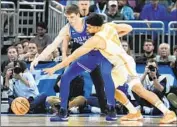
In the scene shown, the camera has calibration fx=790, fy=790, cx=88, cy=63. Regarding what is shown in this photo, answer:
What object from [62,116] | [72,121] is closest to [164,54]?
[72,121]

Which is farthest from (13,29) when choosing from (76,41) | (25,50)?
(76,41)

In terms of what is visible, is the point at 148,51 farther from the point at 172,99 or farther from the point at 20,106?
the point at 20,106

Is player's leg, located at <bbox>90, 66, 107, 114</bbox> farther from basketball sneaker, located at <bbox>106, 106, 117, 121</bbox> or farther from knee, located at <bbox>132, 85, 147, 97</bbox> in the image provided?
knee, located at <bbox>132, 85, 147, 97</bbox>

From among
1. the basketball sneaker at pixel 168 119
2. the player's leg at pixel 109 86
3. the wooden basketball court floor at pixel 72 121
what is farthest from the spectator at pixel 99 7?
the basketball sneaker at pixel 168 119

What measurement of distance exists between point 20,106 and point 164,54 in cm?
374

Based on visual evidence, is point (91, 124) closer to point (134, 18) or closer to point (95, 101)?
point (95, 101)

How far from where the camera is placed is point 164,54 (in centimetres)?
1744

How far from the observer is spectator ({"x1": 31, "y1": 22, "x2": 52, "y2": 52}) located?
18881mm

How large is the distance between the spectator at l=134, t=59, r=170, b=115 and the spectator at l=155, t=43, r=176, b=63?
3.87ft

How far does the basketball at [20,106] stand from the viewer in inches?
602

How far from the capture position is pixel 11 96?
53.9ft

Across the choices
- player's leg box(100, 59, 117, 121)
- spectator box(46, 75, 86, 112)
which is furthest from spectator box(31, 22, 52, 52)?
player's leg box(100, 59, 117, 121)

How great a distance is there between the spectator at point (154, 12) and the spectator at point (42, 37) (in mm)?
2561

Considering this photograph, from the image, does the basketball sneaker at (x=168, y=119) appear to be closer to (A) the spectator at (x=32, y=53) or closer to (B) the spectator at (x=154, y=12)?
(A) the spectator at (x=32, y=53)
